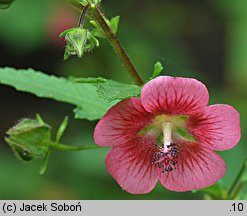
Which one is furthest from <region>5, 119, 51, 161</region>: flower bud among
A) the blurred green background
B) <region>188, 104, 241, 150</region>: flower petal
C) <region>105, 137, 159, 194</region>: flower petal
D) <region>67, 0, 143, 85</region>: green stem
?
the blurred green background

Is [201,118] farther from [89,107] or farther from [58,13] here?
[58,13]

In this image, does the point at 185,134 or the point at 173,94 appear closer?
the point at 173,94

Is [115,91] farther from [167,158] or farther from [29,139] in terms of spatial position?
[29,139]

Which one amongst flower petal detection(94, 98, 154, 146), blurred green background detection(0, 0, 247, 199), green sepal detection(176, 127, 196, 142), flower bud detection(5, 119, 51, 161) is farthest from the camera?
blurred green background detection(0, 0, 247, 199)

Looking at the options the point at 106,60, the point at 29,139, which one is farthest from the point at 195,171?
the point at 106,60

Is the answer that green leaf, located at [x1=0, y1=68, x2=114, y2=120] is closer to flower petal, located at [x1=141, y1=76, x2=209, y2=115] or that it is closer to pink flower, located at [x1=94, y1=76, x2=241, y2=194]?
pink flower, located at [x1=94, y1=76, x2=241, y2=194]

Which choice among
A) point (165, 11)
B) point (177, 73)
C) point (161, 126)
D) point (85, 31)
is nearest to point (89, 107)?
point (161, 126)
